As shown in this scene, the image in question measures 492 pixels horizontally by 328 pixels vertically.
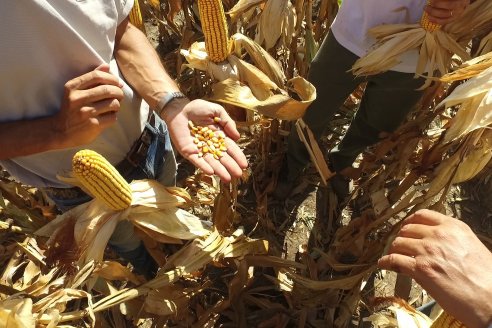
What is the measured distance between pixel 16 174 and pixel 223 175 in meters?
0.70

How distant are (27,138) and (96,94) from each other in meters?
0.23

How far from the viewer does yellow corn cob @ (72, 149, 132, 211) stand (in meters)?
1.12

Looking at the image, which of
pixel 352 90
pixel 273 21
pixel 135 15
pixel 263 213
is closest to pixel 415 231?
pixel 352 90

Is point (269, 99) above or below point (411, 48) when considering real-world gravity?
below

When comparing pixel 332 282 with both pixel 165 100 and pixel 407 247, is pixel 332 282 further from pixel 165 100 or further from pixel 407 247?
pixel 165 100

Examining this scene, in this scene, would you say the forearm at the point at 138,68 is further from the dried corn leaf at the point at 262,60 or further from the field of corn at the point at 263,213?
the dried corn leaf at the point at 262,60

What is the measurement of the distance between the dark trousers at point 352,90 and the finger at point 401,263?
0.84 m

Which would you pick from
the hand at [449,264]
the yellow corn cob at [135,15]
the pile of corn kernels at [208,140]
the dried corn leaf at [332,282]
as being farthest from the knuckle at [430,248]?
the yellow corn cob at [135,15]

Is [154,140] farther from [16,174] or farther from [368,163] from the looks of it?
[368,163]

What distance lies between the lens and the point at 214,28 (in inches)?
59.1

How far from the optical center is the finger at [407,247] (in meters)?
1.04

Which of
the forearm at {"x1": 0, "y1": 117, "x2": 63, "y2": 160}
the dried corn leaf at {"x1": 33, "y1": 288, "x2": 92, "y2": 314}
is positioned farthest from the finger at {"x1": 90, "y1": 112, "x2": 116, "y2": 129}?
the dried corn leaf at {"x1": 33, "y1": 288, "x2": 92, "y2": 314}

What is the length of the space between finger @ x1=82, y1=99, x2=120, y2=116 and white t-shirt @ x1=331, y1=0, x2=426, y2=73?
0.97 m

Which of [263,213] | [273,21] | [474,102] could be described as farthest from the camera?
[263,213]
